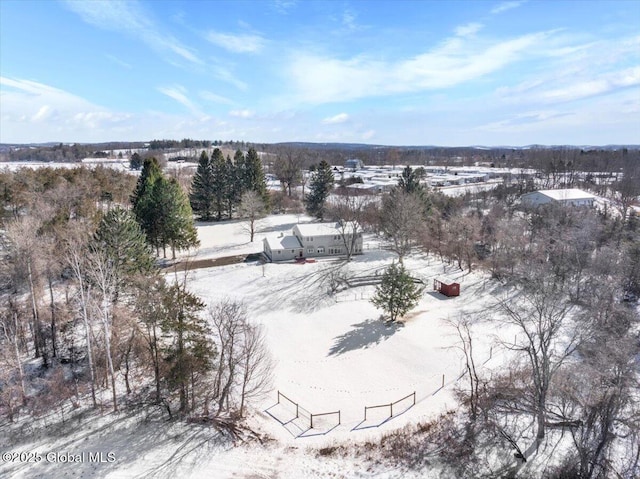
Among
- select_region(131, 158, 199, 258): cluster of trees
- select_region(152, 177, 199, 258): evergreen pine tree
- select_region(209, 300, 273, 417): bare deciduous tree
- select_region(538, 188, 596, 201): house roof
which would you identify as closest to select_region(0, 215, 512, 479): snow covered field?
select_region(209, 300, 273, 417): bare deciduous tree

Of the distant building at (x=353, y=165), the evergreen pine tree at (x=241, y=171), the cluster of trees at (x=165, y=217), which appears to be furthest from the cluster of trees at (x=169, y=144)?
the cluster of trees at (x=165, y=217)

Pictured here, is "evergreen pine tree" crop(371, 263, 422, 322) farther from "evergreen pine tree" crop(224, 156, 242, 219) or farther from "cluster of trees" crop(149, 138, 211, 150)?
"cluster of trees" crop(149, 138, 211, 150)

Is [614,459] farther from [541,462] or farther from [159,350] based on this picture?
[159,350]

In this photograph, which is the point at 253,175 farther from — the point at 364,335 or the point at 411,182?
the point at 364,335


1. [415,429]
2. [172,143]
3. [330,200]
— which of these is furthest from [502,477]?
[172,143]

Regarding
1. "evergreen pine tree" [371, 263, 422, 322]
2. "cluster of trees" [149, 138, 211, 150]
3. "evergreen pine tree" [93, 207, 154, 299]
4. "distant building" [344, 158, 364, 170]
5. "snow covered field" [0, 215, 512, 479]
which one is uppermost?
"cluster of trees" [149, 138, 211, 150]

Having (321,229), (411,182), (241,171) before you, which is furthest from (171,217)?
(411,182)
